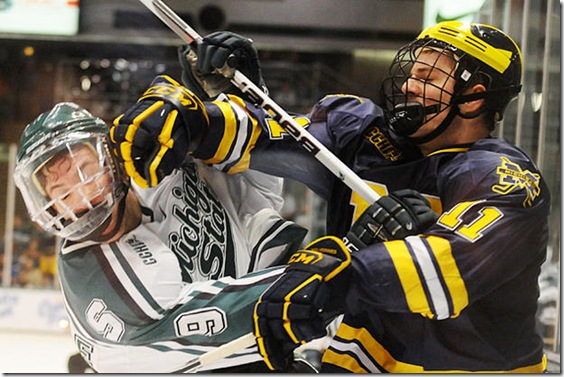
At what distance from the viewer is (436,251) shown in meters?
0.98

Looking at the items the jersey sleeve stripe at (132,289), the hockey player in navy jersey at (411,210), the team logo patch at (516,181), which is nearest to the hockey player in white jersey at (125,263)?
the jersey sleeve stripe at (132,289)

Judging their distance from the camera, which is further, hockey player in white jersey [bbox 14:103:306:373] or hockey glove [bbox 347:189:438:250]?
hockey player in white jersey [bbox 14:103:306:373]

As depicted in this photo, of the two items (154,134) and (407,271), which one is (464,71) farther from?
(154,134)

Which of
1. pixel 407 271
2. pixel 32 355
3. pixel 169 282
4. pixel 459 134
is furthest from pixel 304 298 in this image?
pixel 32 355

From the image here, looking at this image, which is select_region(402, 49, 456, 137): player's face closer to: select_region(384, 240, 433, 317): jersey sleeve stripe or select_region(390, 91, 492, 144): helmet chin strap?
select_region(390, 91, 492, 144): helmet chin strap

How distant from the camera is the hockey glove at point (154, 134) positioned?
1.06m

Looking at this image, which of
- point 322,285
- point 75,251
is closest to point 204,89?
point 75,251

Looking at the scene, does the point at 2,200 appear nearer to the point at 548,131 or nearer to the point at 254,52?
the point at 254,52

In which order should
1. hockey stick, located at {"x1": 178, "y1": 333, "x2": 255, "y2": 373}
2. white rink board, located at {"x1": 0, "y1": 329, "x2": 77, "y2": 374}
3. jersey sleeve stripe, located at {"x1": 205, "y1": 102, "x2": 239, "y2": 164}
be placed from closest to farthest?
hockey stick, located at {"x1": 178, "y1": 333, "x2": 255, "y2": 373} → jersey sleeve stripe, located at {"x1": 205, "y1": 102, "x2": 239, "y2": 164} → white rink board, located at {"x1": 0, "y1": 329, "x2": 77, "y2": 374}

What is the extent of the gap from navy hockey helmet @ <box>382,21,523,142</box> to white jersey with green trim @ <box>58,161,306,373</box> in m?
0.30

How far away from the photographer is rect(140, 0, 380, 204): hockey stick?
46.1 inches

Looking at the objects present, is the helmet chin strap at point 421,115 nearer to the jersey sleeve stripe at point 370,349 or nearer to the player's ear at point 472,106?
the player's ear at point 472,106

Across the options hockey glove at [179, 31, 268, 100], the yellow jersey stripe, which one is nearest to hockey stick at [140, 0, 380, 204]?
hockey glove at [179, 31, 268, 100]

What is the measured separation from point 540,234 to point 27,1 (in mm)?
1018
